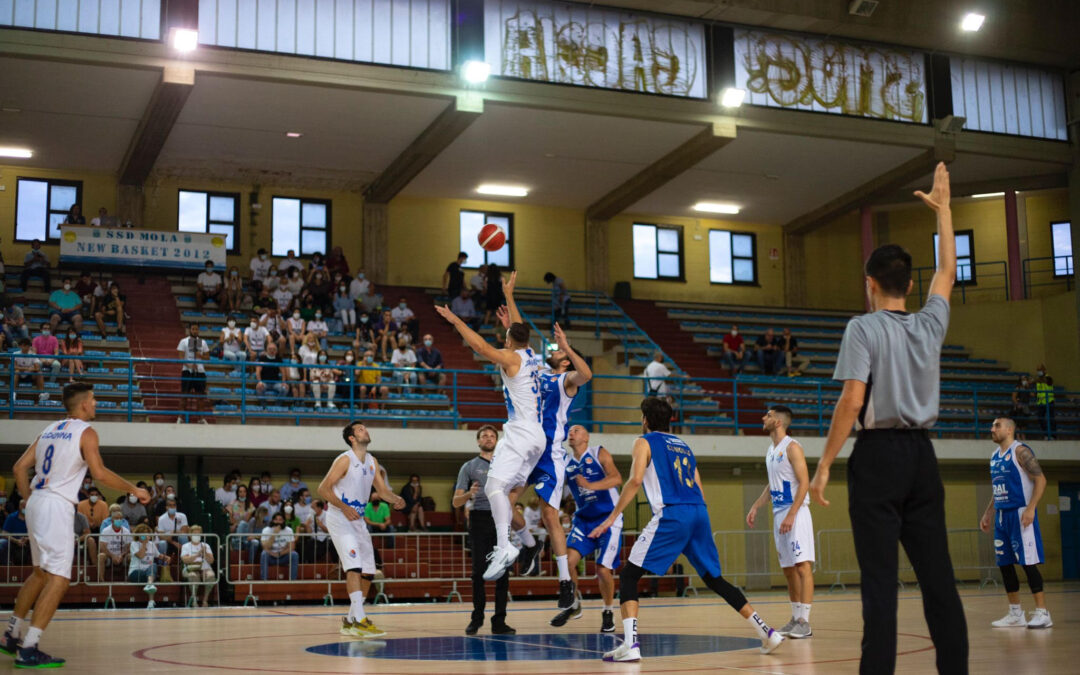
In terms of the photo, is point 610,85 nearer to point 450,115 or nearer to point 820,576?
point 450,115

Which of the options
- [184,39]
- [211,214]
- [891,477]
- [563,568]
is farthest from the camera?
[211,214]

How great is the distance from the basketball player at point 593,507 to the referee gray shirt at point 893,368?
590cm

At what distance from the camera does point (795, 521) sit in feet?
35.6

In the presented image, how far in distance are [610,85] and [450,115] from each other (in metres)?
3.40

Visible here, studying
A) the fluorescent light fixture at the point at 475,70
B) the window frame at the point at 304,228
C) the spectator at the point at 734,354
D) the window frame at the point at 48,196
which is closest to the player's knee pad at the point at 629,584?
the fluorescent light fixture at the point at 475,70

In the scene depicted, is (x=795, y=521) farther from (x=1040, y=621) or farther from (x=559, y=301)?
(x=559, y=301)

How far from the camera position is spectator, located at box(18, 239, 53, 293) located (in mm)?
24094

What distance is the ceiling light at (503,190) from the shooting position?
1172 inches

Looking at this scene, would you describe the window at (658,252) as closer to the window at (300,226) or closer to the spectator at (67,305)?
the window at (300,226)

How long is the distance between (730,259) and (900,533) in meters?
→ 29.2

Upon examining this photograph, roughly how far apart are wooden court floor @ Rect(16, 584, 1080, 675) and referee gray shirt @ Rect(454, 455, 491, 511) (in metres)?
1.26

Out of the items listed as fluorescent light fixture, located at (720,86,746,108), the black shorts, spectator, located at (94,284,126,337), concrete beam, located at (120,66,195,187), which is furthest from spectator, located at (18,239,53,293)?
fluorescent light fixture, located at (720,86,746,108)

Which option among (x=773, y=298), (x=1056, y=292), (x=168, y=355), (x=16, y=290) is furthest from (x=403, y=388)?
(x=1056, y=292)

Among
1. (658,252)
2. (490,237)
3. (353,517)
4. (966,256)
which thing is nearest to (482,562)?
(353,517)
